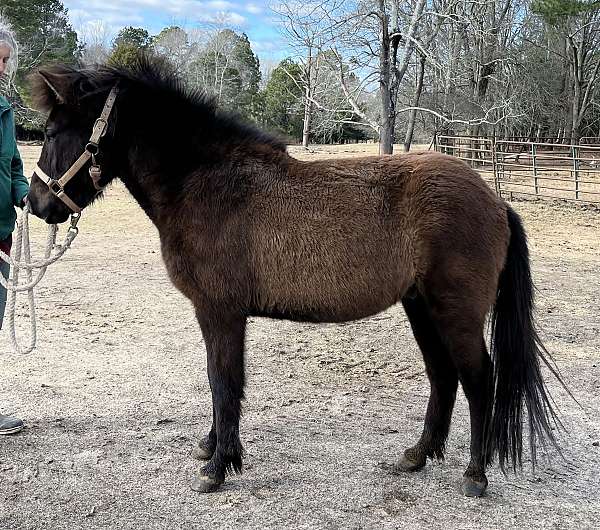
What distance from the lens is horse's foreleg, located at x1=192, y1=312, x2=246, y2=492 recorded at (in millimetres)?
2896

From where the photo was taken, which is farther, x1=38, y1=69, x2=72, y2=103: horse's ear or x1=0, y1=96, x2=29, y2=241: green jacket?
x1=0, y1=96, x2=29, y2=241: green jacket

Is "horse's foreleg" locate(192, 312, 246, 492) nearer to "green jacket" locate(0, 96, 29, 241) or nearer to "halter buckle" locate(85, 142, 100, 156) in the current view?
"halter buckle" locate(85, 142, 100, 156)

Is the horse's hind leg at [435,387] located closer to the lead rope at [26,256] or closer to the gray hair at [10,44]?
the lead rope at [26,256]

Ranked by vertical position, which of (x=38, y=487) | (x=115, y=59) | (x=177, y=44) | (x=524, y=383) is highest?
(x=177, y=44)

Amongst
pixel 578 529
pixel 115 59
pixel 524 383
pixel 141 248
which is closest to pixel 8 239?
pixel 115 59

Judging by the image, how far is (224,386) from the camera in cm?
292

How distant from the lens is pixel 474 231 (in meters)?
2.85

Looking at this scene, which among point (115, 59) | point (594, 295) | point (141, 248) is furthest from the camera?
point (141, 248)

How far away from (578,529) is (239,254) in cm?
210

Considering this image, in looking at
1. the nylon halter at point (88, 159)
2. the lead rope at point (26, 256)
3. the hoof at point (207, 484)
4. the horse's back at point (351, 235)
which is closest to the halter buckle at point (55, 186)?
the nylon halter at point (88, 159)

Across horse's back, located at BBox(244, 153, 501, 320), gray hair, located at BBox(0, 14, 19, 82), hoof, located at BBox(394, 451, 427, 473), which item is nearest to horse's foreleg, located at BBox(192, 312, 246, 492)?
horse's back, located at BBox(244, 153, 501, 320)

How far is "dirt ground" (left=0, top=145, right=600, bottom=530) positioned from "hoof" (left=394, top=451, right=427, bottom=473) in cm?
6

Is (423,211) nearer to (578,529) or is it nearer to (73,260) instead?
(578,529)

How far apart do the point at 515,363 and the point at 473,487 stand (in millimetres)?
695
